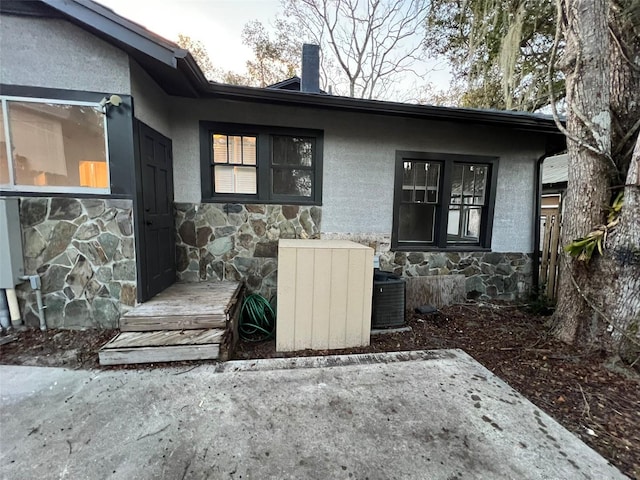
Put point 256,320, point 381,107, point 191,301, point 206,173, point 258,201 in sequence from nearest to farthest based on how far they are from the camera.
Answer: point 191,301 < point 256,320 < point 381,107 < point 206,173 < point 258,201

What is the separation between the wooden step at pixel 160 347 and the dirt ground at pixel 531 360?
0.13 m

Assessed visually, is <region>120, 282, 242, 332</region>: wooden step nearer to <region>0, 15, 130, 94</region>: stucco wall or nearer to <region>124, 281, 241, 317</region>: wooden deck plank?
<region>124, 281, 241, 317</region>: wooden deck plank

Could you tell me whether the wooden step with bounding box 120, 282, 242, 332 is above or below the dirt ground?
above

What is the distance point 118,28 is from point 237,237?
240cm

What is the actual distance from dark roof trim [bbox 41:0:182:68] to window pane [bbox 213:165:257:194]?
57.3 inches

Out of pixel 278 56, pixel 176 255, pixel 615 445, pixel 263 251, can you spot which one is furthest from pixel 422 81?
pixel 615 445

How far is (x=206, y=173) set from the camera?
370cm

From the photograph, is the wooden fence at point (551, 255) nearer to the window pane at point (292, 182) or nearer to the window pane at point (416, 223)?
the window pane at point (416, 223)

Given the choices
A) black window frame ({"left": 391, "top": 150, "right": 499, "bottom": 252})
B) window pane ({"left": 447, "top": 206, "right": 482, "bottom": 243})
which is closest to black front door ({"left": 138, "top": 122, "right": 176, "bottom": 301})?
black window frame ({"left": 391, "top": 150, "right": 499, "bottom": 252})

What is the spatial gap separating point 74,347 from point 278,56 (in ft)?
39.4

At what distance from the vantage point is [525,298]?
14.8ft

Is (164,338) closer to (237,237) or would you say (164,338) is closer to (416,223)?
(237,237)

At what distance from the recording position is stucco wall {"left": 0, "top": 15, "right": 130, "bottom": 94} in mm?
2473

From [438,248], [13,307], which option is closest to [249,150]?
[13,307]
